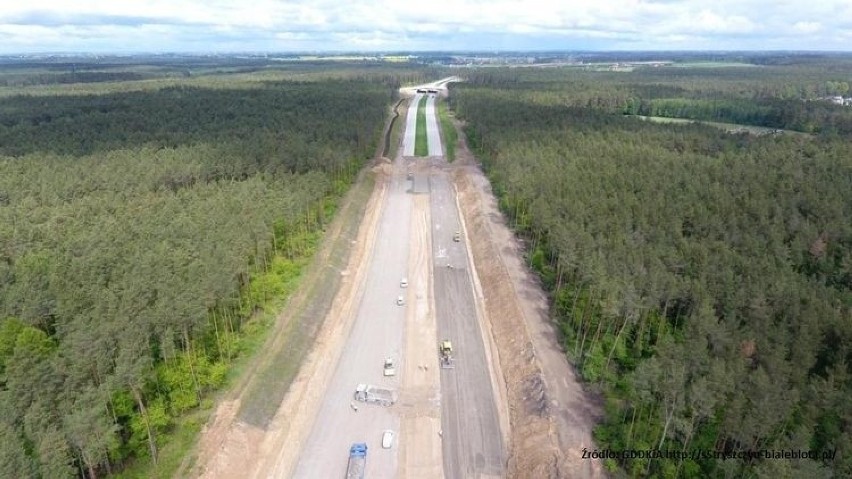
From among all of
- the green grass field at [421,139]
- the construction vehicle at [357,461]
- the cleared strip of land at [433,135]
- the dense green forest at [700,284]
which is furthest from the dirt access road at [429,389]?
the cleared strip of land at [433,135]

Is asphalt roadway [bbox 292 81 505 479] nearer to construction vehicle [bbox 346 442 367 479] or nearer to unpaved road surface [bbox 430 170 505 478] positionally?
unpaved road surface [bbox 430 170 505 478]

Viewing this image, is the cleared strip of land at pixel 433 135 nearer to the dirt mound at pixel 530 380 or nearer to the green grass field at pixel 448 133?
the green grass field at pixel 448 133

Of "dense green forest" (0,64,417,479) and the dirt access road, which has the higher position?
"dense green forest" (0,64,417,479)

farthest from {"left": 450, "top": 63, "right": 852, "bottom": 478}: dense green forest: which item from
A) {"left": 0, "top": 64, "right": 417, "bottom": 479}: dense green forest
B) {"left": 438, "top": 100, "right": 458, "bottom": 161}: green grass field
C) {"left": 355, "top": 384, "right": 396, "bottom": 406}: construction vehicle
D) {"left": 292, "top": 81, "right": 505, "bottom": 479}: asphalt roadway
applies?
{"left": 0, "top": 64, "right": 417, "bottom": 479}: dense green forest

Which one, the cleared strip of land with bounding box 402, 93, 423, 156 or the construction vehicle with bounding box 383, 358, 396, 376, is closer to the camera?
the construction vehicle with bounding box 383, 358, 396, 376

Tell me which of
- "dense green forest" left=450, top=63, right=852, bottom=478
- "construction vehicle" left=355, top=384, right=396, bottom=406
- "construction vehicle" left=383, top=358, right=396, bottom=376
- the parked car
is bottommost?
the parked car

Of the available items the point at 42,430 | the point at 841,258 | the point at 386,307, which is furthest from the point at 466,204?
the point at 42,430

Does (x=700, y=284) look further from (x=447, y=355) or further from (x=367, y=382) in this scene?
(x=367, y=382)
